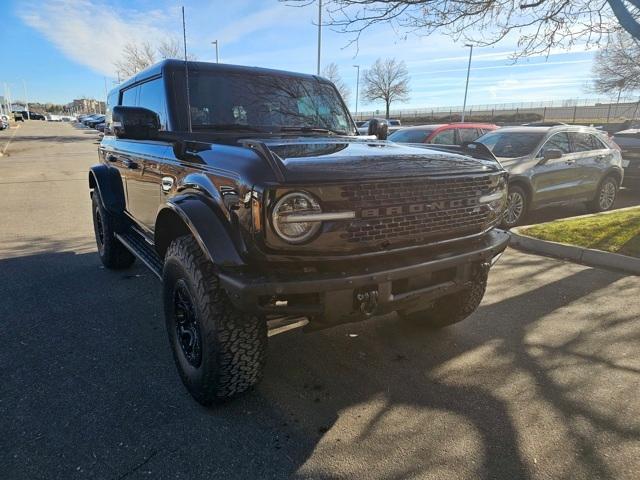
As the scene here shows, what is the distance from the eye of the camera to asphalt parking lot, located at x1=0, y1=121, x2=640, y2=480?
2.31 metres

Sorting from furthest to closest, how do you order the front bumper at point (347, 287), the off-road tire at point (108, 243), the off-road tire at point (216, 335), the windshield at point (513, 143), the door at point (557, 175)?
1. the windshield at point (513, 143)
2. the door at point (557, 175)
3. the off-road tire at point (108, 243)
4. the off-road tire at point (216, 335)
5. the front bumper at point (347, 287)

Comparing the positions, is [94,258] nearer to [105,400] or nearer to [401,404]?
[105,400]

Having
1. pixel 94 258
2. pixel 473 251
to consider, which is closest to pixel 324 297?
pixel 473 251

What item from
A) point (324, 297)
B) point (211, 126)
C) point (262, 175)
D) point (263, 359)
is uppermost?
point (211, 126)

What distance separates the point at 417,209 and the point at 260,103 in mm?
1789

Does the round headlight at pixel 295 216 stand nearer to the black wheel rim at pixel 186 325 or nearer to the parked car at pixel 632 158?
the black wheel rim at pixel 186 325

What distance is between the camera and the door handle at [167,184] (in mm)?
3145

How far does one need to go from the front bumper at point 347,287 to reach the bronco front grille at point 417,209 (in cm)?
15

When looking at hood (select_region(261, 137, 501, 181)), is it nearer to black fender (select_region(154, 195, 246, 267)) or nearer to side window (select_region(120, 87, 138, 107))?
black fender (select_region(154, 195, 246, 267))

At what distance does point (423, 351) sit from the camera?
11.4ft

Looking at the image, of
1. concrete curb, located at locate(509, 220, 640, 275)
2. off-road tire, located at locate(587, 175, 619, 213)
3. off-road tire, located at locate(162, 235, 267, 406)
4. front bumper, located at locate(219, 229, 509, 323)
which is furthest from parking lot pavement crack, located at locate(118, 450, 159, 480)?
off-road tire, located at locate(587, 175, 619, 213)

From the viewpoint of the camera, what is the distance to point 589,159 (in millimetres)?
8398

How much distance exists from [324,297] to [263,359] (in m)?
0.62

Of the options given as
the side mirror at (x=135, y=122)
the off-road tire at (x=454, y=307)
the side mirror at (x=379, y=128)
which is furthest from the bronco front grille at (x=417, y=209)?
the side mirror at (x=135, y=122)
